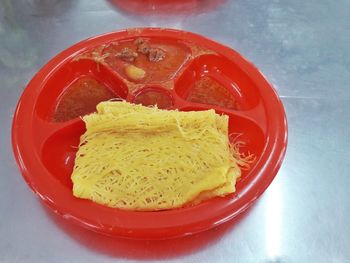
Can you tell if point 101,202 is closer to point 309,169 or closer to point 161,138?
point 161,138

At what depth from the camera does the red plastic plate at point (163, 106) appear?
104 centimetres

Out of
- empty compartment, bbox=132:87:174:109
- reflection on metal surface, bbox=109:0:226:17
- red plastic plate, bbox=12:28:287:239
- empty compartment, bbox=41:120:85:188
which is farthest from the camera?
reflection on metal surface, bbox=109:0:226:17

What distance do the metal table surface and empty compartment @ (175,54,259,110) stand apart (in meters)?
0.15

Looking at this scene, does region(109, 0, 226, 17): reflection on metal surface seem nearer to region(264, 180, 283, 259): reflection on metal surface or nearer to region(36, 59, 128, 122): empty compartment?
region(36, 59, 128, 122): empty compartment

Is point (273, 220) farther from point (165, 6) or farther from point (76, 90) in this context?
point (165, 6)

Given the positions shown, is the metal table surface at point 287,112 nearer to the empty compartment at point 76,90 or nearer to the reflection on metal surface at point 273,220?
the reflection on metal surface at point 273,220

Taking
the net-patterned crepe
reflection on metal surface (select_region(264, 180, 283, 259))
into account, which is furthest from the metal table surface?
the net-patterned crepe

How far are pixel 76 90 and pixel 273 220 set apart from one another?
0.68 metres

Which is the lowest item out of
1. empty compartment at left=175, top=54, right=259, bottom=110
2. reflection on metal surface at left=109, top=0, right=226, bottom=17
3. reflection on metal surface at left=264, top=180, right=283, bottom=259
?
reflection on metal surface at left=264, top=180, right=283, bottom=259

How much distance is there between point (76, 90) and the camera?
1.41 metres

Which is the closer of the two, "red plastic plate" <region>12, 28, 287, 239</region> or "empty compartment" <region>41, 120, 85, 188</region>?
"red plastic plate" <region>12, 28, 287, 239</region>

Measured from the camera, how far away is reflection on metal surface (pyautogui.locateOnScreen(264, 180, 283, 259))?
1112 millimetres

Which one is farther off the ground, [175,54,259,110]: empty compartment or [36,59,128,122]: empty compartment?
[36,59,128,122]: empty compartment

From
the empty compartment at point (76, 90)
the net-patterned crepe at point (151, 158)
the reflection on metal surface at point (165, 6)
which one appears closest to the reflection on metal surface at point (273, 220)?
the net-patterned crepe at point (151, 158)
